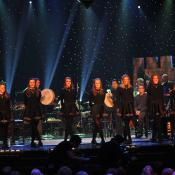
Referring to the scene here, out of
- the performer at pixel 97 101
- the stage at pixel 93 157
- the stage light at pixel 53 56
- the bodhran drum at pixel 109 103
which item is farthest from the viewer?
the stage light at pixel 53 56

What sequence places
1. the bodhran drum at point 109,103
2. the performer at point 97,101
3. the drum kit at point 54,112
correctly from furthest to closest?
1. the drum kit at point 54,112
2. the bodhran drum at point 109,103
3. the performer at point 97,101

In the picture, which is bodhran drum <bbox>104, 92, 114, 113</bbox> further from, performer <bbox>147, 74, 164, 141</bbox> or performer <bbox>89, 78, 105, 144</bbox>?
performer <bbox>147, 74, 164, 141</bbox>

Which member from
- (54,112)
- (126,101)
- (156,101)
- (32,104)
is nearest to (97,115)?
(126,101)

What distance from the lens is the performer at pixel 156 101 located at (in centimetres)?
1330

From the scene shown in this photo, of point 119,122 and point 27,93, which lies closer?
point 27,93

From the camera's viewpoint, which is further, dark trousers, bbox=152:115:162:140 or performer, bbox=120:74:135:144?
dark trousers, bbox=152:115:162:140

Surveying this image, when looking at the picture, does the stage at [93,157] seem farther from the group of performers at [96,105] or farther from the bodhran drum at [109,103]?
the bodhran drum at [109,103]

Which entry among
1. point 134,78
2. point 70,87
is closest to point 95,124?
point 70,87

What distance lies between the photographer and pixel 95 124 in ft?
44.4

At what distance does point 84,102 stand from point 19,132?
10.5ft

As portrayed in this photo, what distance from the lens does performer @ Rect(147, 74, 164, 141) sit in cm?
1330

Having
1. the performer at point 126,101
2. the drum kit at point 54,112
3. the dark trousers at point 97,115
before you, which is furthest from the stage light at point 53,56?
the performer at point 126,101

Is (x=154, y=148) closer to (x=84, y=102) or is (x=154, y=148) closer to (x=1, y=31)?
(x=84, y=102)

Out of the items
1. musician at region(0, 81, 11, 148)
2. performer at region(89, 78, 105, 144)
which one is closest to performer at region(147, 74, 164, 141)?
performer at region(89, 78, 105, 144)
